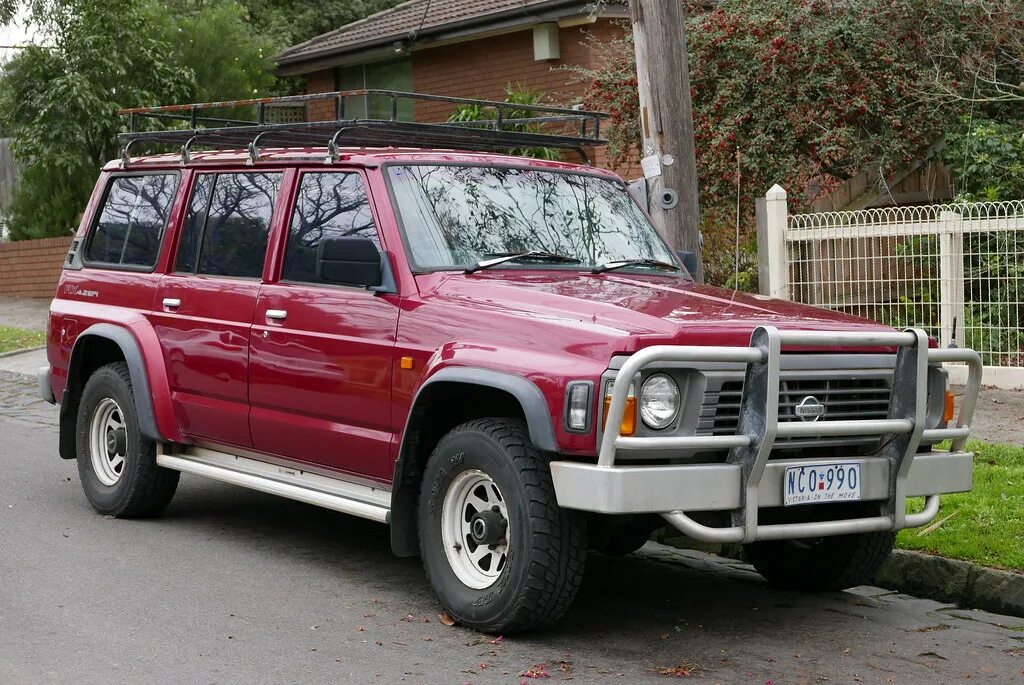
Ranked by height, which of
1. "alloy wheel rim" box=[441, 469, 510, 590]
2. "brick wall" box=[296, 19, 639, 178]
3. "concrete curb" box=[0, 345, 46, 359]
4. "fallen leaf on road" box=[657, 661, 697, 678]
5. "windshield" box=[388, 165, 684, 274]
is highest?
"brick wall" box=[296, 19, 639, 178]

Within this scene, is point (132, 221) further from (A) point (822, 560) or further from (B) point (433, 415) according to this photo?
(A) point (822, 560)

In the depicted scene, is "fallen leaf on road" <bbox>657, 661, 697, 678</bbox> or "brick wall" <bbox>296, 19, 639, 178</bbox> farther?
"brick wall" <bbox>296, 19, 639, 178</bbox>

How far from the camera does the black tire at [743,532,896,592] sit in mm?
6133

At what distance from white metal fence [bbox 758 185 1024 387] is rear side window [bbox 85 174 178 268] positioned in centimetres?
676

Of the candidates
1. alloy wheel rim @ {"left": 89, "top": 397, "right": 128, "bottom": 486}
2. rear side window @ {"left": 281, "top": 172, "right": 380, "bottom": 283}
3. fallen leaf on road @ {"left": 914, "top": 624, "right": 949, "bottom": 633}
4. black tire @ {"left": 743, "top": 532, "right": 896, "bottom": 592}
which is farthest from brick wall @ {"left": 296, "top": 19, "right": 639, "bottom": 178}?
fallen leaf on road @ {"left": 914, "top": 624, "right": 949, "bottom": 633}

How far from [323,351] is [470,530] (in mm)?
1199

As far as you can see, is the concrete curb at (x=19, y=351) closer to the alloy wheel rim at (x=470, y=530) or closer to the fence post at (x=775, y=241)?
the fence post at (x=775, y=241)

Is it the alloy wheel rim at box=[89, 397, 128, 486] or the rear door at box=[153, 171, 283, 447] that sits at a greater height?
the rear door at box=[153, 171, 283, 447]

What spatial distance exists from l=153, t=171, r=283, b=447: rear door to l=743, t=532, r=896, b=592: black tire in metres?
2.63

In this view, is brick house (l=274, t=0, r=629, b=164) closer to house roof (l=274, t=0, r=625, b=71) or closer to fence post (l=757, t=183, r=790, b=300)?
house roof (l=274, t=0, r=625, b=71)

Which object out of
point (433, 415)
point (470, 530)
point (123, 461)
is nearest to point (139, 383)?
point (123, 461)

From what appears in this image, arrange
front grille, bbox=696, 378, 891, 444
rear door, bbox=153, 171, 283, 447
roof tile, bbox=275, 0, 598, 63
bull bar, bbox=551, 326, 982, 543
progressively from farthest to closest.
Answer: roof tile, bbox=275, 0, 598, 63, rear door, bbox=153, 171, 283, 447, front grille, bbox=696, 378, 891, 444, bull bar, bbox=551, 326, 982, 543

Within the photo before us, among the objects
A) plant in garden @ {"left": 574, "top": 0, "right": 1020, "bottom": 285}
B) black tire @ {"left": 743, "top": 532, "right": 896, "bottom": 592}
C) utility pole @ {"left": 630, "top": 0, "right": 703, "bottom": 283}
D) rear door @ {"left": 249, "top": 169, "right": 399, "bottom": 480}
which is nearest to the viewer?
rear door @ {"left": 249, "top": 169, "right": 399, "bottom": 480}

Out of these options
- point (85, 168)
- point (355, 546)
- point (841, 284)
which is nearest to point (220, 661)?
point (355, 546)
